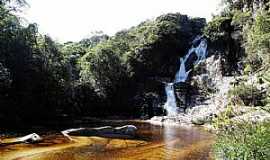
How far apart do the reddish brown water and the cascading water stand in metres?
23.3

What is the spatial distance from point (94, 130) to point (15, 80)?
1235cm

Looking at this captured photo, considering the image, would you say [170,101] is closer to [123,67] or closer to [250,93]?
[123,67]

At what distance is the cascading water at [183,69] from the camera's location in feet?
169

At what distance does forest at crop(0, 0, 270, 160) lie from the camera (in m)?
36.6

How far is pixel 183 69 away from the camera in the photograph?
56.1 metres

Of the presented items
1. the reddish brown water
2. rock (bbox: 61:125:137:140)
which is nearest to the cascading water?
rock (bbox: 61:125:137:140)

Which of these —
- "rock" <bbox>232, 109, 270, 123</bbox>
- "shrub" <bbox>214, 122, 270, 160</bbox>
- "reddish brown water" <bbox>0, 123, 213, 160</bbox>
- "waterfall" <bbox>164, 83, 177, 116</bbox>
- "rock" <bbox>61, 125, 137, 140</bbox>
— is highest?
"waterfall" <bbox>164, 83, 177, 116</bbox>

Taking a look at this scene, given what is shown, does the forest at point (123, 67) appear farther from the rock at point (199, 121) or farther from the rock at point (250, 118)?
the rock at point (250, 118)

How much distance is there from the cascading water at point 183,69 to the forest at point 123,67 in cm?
99

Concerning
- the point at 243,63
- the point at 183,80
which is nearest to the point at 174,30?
the point at 183,80

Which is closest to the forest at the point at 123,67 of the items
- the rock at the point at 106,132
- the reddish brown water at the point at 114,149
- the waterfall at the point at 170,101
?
the waterfall at the point at 170,101

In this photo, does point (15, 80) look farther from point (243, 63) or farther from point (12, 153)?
point (243, 63)

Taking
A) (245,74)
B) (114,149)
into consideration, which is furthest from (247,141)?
(245,74)

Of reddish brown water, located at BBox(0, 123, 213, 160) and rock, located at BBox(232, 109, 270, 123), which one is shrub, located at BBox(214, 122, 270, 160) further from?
reddish brown water, located at BBox(0, 123, 213, 160)
